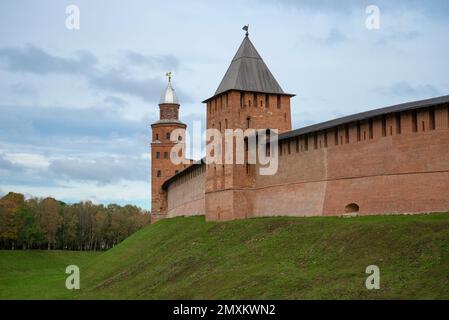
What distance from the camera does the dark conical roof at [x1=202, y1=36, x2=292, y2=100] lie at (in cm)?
3428

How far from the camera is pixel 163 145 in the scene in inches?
2313

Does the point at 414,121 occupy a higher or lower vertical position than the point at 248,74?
lower

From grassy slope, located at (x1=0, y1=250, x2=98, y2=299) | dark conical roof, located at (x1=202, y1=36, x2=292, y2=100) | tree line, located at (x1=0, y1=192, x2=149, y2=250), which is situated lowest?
grassy slope, located at (x1=0, y1=250, x2=98, y2=299)

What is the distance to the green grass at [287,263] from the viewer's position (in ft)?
57.4

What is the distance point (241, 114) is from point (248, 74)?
2545mm

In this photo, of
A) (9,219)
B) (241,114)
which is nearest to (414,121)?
(241,114)

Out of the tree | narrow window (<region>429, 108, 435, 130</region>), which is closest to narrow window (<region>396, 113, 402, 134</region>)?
narrow window (<region>429, 108, 435, 130</region>)

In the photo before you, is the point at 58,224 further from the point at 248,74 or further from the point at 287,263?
the point at 287,263

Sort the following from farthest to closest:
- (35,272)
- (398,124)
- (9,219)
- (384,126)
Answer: (9,219) → (35,272) → (384,126) → (398,124)

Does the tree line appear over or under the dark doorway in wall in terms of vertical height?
over

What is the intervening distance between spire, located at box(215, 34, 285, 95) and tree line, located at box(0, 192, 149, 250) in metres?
40.2

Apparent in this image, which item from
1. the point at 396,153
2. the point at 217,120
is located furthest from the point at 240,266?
the point at 217,120

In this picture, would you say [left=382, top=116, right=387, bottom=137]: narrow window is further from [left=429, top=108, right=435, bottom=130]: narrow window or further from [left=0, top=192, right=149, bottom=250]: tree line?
[left=0, top=192, right=149, bottom=250]: tree line
